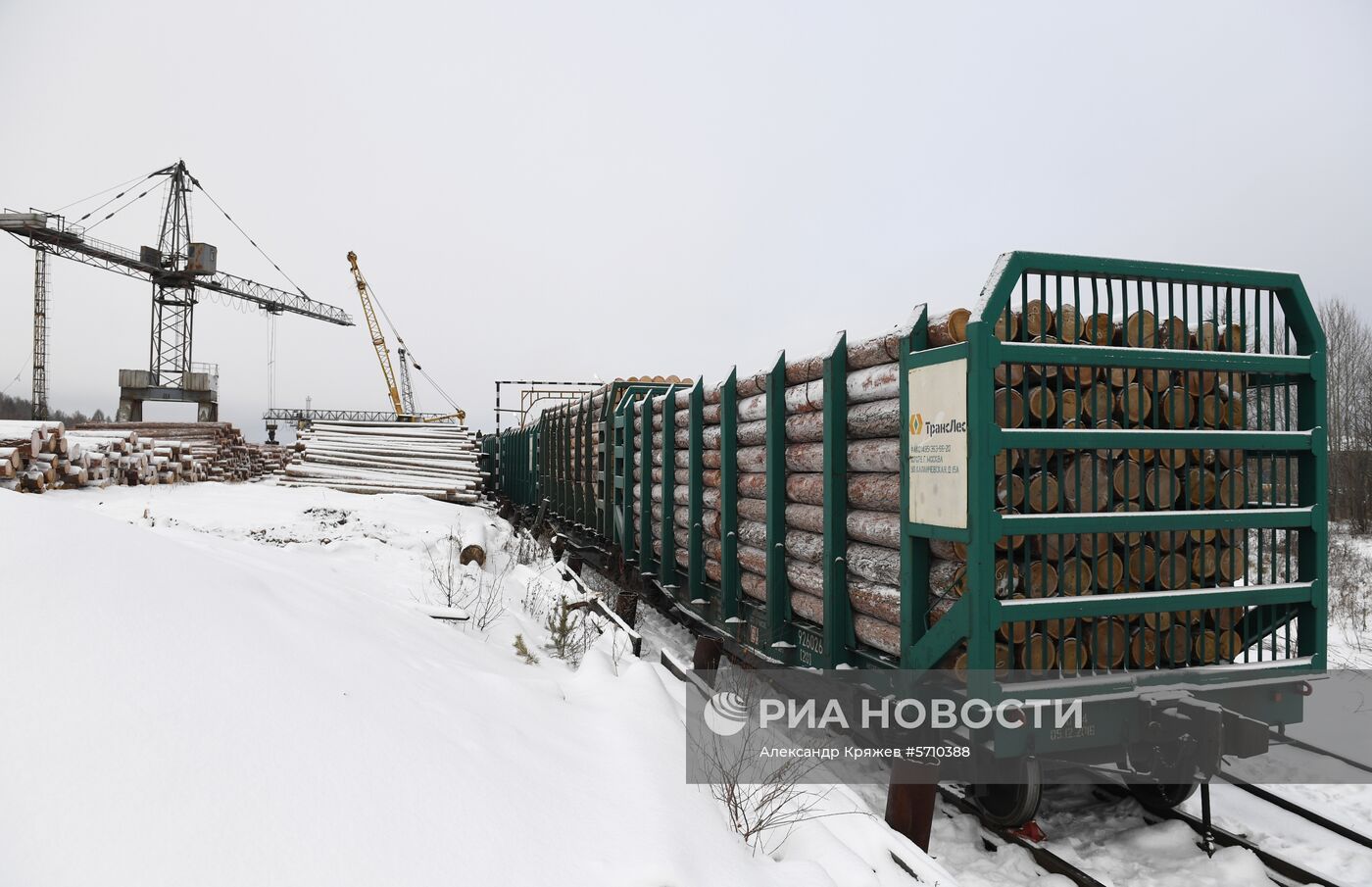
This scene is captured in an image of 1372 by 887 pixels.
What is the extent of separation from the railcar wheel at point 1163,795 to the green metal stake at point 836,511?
6.27 ft

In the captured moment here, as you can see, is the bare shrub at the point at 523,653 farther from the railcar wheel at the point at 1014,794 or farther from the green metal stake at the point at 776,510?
the railcar wheel at the point at 1014,794

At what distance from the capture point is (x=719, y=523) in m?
6.77

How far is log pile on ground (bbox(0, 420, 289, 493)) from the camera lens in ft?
35.6

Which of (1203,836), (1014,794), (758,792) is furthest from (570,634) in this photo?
(1203,836)

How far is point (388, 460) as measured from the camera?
53.8 ft

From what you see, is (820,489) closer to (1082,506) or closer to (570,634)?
(1082,506)

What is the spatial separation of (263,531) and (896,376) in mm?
8307

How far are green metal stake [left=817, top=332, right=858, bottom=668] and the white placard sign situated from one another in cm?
75

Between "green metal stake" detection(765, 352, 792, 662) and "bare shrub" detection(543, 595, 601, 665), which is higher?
"green metal stake" detection(765, 352, 792, 662)

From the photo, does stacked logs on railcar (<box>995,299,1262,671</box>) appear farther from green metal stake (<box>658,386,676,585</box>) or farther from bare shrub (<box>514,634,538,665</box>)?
green metal stake (<box>658,386,676,585</box>)

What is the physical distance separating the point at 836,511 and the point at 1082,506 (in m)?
1.50

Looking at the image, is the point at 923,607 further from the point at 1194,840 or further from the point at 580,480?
the point at 580,480

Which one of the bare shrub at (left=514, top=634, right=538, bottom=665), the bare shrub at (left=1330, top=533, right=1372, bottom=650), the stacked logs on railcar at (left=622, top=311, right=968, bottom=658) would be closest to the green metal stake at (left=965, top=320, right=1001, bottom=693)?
the stacked logs on railcar at (left=622, top=311, right=968, bottom=658)

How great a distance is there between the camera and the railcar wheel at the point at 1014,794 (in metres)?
3.86
